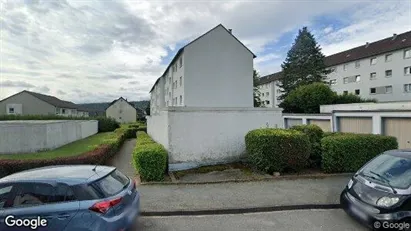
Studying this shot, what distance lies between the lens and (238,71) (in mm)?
28203

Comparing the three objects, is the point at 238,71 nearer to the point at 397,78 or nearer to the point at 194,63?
the point at 194,63

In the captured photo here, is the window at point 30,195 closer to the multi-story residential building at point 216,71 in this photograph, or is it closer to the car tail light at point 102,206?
the car tail light at point 102,206

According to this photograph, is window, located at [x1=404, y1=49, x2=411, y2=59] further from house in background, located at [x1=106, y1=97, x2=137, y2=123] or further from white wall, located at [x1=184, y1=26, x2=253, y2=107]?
house in background, located at [x1=106, y1=97, x2=137, y2=123]

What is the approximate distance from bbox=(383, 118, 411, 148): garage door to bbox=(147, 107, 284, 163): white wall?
6527mm

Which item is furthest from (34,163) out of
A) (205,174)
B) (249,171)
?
(249,171)

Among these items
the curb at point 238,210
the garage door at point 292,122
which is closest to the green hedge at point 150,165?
the curb at point 238,210

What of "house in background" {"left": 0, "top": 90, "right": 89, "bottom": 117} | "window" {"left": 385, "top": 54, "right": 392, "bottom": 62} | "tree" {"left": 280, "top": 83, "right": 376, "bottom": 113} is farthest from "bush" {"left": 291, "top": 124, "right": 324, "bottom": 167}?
"house in background" {"left": 0, "top": 90, "right": 89, "bottom": 117}

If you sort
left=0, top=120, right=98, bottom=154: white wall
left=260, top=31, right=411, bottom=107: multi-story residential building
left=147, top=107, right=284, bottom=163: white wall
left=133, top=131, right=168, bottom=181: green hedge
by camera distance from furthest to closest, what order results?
left=260, top=31, right=411, bottom=107: multi-story residential building, left=0, top=120, right=98, bottom=154: white wall, left=147, top=107, right=284, bottom=163: white wall, left=133, top=131, right=168, bottom=181: green hedge

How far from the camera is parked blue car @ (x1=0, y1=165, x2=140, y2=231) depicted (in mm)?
3369

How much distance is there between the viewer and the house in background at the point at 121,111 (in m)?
73.1

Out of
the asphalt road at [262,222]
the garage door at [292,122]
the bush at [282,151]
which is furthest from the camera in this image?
the garage door at [292,122]

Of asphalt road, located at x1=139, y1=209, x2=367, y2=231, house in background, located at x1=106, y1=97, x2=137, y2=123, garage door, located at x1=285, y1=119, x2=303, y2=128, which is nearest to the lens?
asphalt road, located at x1=139, y1=209, x2=367, y2=231

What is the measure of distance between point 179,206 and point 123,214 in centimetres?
210

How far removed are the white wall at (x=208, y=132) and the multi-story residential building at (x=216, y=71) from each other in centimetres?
1728
